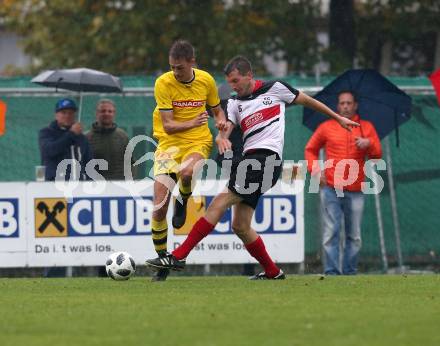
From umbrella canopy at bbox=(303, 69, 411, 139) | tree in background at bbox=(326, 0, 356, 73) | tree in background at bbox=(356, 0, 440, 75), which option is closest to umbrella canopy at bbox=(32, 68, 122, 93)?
umbrella canopy at bbox=(303, 69, 411, 139)

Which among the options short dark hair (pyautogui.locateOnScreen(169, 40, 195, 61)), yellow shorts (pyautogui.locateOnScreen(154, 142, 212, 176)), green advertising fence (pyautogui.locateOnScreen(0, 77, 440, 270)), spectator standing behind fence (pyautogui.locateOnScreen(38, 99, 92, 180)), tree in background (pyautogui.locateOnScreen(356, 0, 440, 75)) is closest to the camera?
short dark hair (pyautogui.locateOnScreen(169, 40, 195, 61))

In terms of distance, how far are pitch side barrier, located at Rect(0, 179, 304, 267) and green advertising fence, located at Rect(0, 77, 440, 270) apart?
1.18 metres

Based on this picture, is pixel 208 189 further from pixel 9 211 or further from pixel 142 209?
pixel 9 211

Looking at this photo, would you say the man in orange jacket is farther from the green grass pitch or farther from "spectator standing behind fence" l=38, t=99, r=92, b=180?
the green grass pitch

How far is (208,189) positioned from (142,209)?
0.84 meters

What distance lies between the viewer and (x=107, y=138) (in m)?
16.2

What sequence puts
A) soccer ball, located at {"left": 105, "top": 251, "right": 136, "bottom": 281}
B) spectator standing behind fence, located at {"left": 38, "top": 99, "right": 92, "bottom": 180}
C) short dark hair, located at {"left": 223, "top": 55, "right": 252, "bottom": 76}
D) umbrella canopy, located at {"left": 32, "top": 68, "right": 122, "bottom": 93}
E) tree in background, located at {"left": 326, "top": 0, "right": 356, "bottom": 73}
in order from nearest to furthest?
short dark hair, located at {"left": 223, "top": 55, "right": 252, "bottom": 76}, soccer ball, located at {"left": 105, "top": 251, "right": 136, "bottom": 281}, spectator standing behind fence, located at {"left": 38, "top": 99, "right": 92, "bottom": 180}, umbrella canopy, located at {"left": 32, "top": 68, "right": 122, "bottom": 93}, tree in background, located at {"left": 326, "top": 0, "right": 356, "bottom": 73}

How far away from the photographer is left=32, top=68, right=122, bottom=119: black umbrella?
661 inches

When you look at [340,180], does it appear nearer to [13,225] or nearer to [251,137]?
[251,137]

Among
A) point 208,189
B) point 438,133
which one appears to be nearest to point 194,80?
point 208,189

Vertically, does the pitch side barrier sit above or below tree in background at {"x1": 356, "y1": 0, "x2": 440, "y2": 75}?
below

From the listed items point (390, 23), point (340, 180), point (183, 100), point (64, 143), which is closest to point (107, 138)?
point (64, 143)

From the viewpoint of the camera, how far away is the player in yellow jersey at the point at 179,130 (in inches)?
484

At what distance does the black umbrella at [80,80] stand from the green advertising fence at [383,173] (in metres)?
0.21
